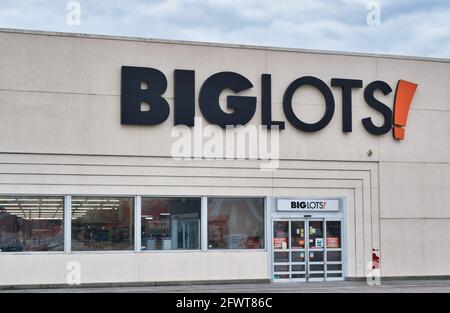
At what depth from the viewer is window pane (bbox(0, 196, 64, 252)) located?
1978 centimetres

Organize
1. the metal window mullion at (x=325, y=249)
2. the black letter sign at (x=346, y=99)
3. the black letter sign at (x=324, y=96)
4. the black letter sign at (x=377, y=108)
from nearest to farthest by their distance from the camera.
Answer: the black letter sign at (x=324, y=96), the metal window mullion at (x=325, y=249), the black letter sign at (x=346, y=99), the black letter sign at (x=377, y=108)

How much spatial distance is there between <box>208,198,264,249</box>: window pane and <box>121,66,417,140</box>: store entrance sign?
101 inches

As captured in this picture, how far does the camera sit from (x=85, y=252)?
66.5 feet

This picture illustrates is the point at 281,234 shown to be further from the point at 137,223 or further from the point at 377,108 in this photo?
the point at 377,108

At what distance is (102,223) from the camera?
2059 cm

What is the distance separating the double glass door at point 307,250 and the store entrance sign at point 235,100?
128 inches

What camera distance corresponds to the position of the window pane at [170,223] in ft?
69.1

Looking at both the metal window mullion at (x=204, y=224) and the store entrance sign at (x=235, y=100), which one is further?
the metal window mullion at (x=204, y=224)

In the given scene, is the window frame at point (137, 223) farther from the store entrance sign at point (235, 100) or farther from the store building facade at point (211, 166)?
the store entrance sign at point (235, 100)

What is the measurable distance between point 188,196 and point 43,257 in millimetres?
4760

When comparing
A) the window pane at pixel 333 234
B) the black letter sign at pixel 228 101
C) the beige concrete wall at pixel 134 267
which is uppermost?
the black letter sign at pixel 228 101

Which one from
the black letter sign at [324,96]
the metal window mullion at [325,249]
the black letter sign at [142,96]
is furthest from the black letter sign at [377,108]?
the black letter sign at [142,96]

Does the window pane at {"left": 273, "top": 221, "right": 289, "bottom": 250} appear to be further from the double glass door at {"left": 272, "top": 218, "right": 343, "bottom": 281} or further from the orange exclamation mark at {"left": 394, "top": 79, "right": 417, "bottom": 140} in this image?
the orange exclamation mark at {"left": 394, "top": 79, "right": 417, "bottom": 140}
